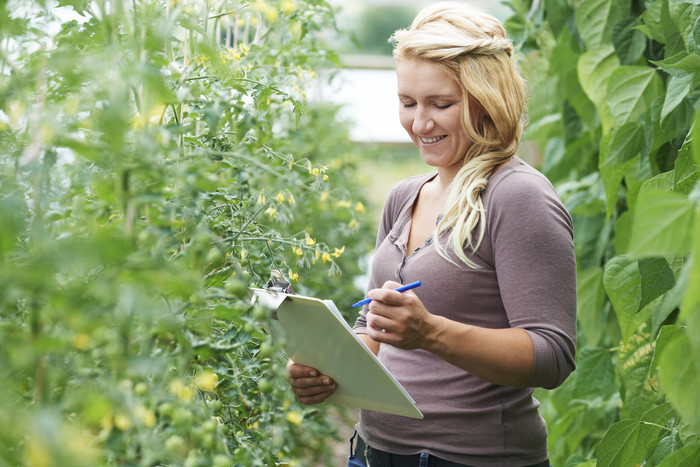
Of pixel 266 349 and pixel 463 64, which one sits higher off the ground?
pixel 463 64

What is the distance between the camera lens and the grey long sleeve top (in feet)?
3.11

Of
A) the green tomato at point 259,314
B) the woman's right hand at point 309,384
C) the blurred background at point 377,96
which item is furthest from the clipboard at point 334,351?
the blurred background at point 377,96

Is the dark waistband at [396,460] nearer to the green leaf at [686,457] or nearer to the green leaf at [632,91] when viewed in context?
the green leaf at [686,457]

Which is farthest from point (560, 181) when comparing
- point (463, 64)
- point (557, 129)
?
point (463, 64)

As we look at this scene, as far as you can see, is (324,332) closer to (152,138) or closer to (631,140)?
(152,138)

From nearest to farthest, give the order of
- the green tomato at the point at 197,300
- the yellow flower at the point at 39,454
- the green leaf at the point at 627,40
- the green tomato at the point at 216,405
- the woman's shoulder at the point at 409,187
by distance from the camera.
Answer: the yellow flower at the point at 39,454
the green tomato at the point at 197,300
the green tomato at the point at 216,405
the woman's shoulder at the point at 409,187
the green leaf at the point at 627,40

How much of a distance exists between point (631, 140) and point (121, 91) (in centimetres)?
107

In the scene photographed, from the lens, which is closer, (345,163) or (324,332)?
(324,332)

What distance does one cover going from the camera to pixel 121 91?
0.46 m

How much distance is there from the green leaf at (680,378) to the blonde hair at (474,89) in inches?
15.1

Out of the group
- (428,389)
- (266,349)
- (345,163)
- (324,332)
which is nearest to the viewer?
(266,349)

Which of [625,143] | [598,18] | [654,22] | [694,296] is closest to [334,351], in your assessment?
[694,296]

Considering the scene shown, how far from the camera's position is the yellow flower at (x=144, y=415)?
468 millimetres

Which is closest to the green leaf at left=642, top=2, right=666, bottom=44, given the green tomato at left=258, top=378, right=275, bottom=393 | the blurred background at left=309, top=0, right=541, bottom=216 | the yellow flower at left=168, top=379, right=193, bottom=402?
the green tomato at left=258, top=378, right=275, bottom=393
